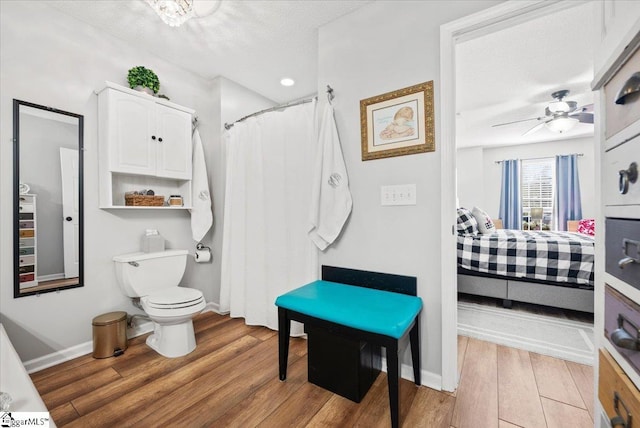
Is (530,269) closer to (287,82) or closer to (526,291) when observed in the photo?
(526,291)

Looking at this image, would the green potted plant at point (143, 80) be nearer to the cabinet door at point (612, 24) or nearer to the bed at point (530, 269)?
the cabinet door at point (612, 24)

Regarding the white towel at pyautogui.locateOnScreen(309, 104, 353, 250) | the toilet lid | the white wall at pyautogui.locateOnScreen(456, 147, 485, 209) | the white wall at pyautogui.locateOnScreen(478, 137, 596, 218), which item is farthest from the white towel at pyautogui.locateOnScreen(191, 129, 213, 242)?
the white wall at pyautogui.locateOnScreen(478, 137, 596, 218)

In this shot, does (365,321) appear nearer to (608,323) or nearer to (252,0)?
(608,323)

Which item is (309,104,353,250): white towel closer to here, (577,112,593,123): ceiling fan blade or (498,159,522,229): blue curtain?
(577,112,593,123): ceiling fan blade

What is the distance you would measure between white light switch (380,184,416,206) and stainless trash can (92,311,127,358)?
2.08 m

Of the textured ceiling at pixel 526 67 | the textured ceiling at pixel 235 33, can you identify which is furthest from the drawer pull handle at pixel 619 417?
the textured ceiling at pixel 235 33

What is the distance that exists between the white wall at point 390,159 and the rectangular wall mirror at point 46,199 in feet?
5.99

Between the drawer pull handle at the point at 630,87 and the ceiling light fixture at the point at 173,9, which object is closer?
the drawer pull handle at the point at 630,87

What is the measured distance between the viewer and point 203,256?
8.91 feet

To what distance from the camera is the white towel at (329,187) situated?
1.88 m

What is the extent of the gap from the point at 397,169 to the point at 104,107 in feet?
7.14

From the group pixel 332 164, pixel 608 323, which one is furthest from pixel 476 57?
pixel 608 323

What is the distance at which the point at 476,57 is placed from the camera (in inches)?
101

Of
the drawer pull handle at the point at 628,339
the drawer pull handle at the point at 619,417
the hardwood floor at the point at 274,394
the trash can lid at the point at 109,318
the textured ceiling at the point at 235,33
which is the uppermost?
the textured ceiling at the point at 235,33
